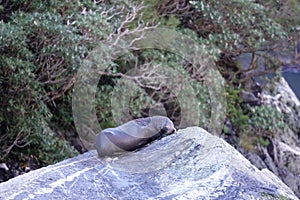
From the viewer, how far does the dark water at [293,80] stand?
9.56m

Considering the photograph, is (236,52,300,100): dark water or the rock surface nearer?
the rock surface

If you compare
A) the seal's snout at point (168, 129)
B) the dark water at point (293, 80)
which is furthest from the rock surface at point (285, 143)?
the seal's snout at point (168, 129)

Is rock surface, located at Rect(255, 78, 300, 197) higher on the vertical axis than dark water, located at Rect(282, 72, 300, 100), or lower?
lower

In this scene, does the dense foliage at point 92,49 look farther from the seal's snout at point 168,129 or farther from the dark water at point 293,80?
the seal's snout at point 168,129

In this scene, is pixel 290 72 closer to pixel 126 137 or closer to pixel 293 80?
pixel 293 80

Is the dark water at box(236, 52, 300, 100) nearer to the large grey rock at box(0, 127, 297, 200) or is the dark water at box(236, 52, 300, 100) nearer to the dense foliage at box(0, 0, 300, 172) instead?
the dense foliage at box(0, 0, 300, 172)

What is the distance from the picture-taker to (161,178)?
294 centimetres

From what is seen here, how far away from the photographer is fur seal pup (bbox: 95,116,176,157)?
3.28m

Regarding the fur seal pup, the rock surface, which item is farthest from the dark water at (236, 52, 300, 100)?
the fur seal pup

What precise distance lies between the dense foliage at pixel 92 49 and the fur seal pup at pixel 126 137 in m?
2.05

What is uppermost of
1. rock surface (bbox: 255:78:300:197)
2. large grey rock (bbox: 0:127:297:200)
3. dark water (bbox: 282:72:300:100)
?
large grey rock (bbox: 0:127:297:200)

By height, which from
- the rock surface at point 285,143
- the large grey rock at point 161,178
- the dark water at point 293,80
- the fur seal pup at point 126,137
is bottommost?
the rock surface at point 285,143

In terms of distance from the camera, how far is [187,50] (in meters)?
7.24

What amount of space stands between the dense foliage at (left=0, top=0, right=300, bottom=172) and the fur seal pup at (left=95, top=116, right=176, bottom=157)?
2049mm
